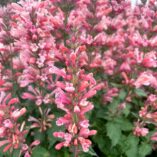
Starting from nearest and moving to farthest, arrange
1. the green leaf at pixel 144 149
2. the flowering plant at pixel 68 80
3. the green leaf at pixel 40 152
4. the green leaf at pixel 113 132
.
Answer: the flowering plant at pixel 68 80 → the green leaf at pixel 40 152 → the green leaf at pixel 113 132 → the green leaf at pixel 144 149

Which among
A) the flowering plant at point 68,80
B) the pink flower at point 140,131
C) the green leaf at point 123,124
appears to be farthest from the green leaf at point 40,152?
the pink flower at point 140,131

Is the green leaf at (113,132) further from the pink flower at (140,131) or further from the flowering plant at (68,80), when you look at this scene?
the pink flower at (140,131)

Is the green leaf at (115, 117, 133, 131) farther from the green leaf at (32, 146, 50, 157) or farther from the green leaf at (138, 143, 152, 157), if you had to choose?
the green leaf at (32, 146, 50, 157)

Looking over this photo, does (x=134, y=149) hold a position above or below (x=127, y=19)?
below

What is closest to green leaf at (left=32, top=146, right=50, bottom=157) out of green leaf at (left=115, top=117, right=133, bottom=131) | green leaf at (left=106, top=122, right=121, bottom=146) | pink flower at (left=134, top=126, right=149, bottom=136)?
green leaf at (left=106, top=122, right=121, bottom=146)

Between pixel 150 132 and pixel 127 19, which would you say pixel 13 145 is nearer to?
pixel 150 132

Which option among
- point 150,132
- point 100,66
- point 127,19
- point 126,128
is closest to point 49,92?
point 100,66

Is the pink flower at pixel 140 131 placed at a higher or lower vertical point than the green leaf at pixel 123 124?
lower
